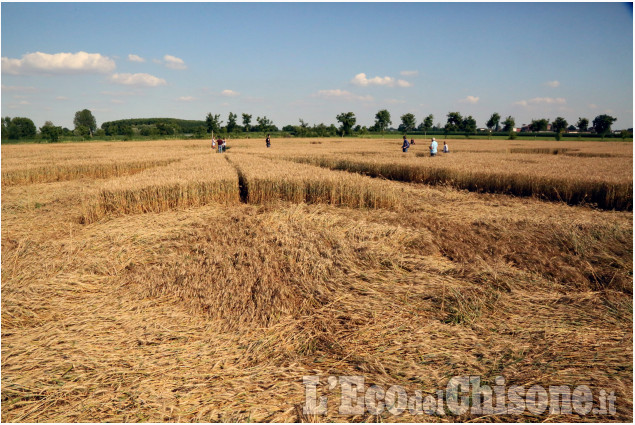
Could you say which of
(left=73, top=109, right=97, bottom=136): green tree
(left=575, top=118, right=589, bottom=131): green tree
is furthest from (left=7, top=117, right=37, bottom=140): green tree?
(left=575, top=118, right=589, bottom=131): green tree

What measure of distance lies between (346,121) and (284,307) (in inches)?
3517

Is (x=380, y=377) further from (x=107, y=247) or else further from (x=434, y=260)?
(x=107, y=247)

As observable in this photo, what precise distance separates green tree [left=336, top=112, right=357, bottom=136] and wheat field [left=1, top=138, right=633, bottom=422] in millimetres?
83750

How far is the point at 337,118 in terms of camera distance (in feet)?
298

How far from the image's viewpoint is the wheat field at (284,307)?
2912 mm

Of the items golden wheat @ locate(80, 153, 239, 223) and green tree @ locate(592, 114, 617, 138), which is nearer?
golden wheat @ locate(80, 153, 239, 223)

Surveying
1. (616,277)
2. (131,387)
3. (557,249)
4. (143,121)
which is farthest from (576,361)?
(143,121)

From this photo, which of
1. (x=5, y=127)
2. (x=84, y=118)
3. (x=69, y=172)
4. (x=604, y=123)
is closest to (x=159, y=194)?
(x=69, y=172)

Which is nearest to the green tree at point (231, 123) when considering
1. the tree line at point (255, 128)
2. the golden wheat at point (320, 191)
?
the tree line at point (255, 128)

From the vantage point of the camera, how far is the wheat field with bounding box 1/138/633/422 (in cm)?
291

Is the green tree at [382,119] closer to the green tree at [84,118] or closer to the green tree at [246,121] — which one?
the green tree at [246,121]

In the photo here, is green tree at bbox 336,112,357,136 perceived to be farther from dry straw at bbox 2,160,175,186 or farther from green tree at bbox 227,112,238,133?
dry straw at bbox 2,160,175,186

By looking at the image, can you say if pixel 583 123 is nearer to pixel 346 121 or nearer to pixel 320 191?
pixel 346 121

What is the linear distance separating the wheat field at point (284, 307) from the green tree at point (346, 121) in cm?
8375
